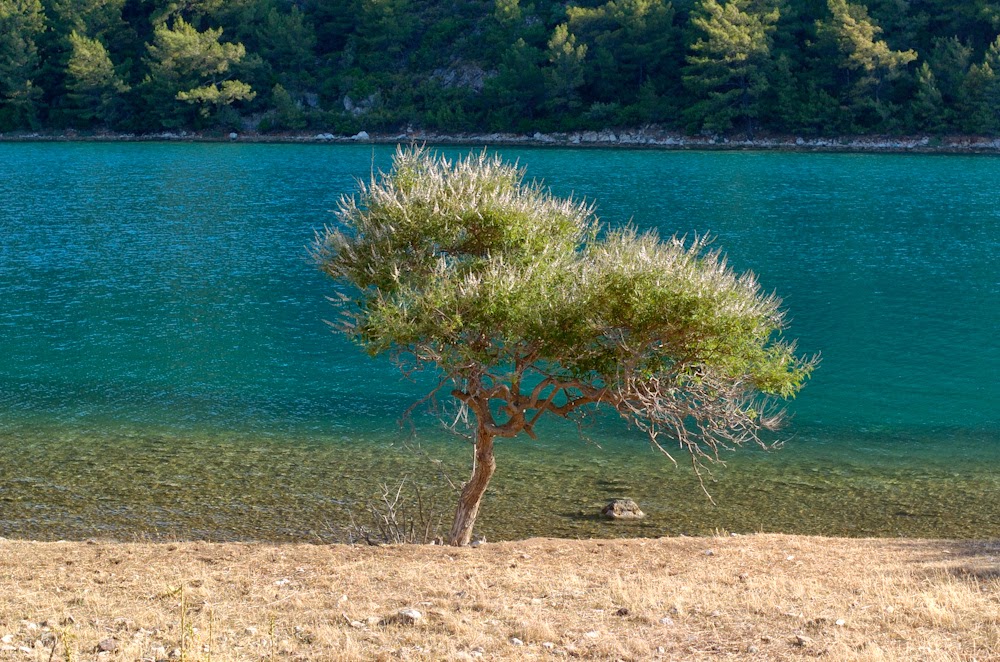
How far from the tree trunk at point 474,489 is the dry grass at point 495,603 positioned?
193cm

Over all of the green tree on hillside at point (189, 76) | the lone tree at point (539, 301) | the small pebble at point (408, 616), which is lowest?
the small pebble at point (408, 616)

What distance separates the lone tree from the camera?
14.8 meters

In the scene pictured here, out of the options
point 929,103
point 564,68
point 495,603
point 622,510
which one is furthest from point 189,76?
point 495,603


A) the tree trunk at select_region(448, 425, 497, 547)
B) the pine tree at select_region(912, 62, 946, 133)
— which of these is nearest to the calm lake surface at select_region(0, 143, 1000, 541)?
the tree trunk at select_region(448, 425, 497, 547)

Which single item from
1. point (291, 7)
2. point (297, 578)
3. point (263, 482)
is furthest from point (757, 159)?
point (297, 578)

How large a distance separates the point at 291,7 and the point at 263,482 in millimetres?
130667

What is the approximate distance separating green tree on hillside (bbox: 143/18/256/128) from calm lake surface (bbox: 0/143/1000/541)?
63996 millimetres

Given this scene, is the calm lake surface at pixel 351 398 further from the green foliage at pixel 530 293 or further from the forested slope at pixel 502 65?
the forested slope at pixel 502 65

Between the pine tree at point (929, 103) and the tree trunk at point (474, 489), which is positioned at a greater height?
the pine tree at point (929, 103)

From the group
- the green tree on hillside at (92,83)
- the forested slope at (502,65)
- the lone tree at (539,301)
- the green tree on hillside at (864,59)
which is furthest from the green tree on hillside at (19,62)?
the lone tree at (539,301)

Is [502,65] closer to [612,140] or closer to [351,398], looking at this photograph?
[612,140]

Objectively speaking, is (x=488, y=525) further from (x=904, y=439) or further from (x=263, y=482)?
(x=904, y=439)

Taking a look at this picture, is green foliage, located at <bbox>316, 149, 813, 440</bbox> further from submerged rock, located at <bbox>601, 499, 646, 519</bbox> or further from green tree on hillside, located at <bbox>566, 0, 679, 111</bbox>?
green tree on hillside, located at <bbox>566, 0, 679, 111</bbox>

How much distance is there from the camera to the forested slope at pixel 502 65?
363 feet
